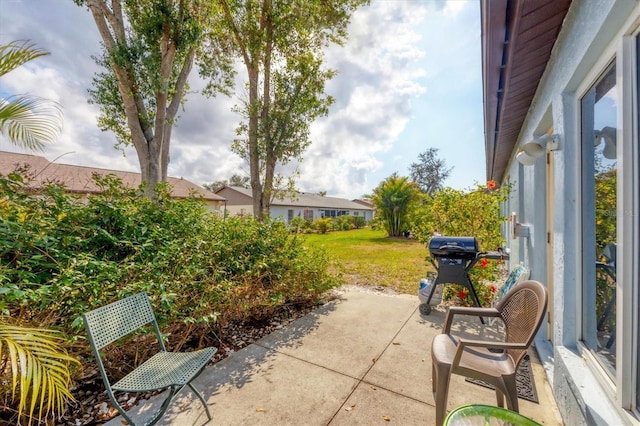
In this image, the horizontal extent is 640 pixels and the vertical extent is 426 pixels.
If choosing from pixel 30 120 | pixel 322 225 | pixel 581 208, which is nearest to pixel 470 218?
pixel 581 208

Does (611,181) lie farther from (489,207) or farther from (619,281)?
(489,207)

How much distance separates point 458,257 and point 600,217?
89.5 inches

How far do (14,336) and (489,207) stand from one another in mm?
6279

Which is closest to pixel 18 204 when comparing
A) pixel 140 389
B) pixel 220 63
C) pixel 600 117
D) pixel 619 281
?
pixel 140 389

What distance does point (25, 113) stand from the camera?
2.63 meters

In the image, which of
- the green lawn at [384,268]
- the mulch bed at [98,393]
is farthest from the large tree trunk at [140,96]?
the green lawn at [384,268]

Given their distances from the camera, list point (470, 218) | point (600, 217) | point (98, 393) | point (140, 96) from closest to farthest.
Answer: point (600, 217) → point (98, 393) → point (470, 218) → point (140, 96)

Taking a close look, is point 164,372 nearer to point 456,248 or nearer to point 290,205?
point 456,248

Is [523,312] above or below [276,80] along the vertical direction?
below

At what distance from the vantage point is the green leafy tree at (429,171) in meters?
35.3

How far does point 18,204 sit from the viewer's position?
242 cm

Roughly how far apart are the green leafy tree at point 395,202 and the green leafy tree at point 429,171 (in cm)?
1872

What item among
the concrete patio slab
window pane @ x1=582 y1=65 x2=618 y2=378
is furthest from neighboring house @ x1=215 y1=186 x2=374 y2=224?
window pane @ x1=582 y1=65 x2=618 y2=378

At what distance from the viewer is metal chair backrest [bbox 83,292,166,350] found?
1967 millimetres
